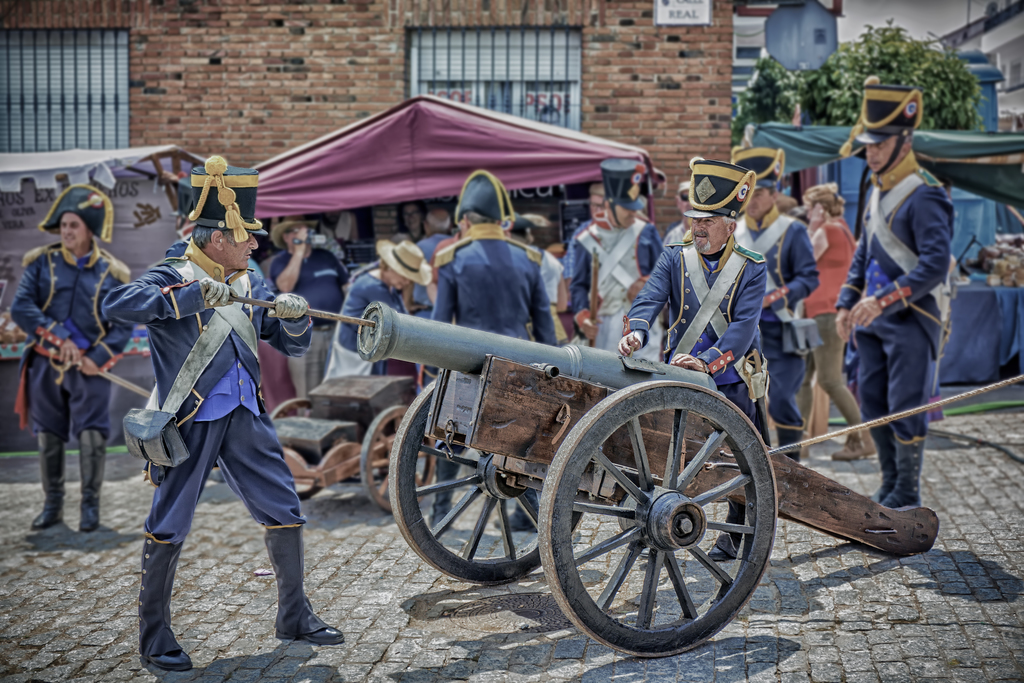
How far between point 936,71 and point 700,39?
5122mm

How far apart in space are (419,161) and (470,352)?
190 inches

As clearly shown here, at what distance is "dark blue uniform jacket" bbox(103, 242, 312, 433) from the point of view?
147 inches

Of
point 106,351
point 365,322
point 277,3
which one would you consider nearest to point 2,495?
point 106,351

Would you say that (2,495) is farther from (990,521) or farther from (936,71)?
(936,71)

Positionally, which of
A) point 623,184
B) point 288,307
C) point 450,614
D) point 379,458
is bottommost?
point 450,614

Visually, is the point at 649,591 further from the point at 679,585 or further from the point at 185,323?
the point at 185,323

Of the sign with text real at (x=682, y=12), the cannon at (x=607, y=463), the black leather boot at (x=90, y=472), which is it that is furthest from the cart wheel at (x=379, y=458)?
the sign with text real at (x=682, y=12)

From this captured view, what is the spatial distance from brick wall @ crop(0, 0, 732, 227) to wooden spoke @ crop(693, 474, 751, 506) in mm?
6509

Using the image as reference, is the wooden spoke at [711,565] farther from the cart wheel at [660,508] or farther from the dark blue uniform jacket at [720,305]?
the dark blue uniform jacket at [720,305]

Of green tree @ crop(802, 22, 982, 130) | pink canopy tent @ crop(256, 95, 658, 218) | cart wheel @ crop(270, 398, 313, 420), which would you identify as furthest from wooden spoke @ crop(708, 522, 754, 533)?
green tree @ crop(802, 22, 982, 130)

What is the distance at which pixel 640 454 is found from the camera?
3.76 metres

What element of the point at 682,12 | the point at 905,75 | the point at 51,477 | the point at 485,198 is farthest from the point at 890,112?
the point at 905,75

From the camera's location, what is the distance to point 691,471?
3850 mm

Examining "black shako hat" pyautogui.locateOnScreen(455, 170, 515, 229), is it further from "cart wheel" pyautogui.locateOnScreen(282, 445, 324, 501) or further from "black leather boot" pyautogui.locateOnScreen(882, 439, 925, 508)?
"black leather boot" pyautogui.locateOnScreen(882, 439, 925, 508)
